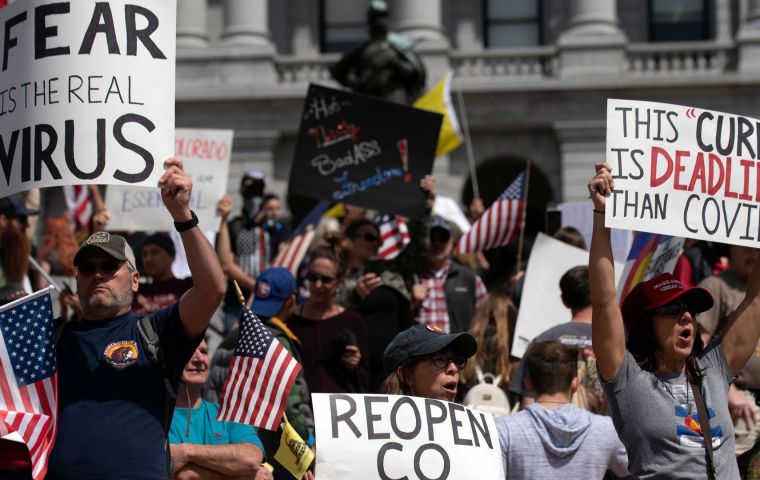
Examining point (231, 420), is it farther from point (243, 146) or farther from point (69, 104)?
point (243, 146)

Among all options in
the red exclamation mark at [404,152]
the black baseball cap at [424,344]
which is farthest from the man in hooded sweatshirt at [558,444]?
the red exclamation mark at [404,152]

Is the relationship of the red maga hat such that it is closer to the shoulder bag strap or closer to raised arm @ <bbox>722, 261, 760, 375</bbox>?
raised arm @ <bbox>722, 261, 760, 375</bbox>

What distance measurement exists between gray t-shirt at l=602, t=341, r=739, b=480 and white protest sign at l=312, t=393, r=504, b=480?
1.79 feet

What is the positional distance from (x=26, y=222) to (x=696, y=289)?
5.83 m

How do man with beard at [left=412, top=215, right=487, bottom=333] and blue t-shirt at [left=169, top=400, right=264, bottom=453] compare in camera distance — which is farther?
man with beard at [left=412, top=215, right=487, bottom=333]

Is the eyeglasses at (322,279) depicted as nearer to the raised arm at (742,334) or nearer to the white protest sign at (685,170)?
the white protest sign at (685,170)

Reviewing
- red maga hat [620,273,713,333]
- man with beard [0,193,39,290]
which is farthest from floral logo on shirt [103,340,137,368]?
man with beard [0,193,39,290]

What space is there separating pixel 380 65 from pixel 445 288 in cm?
880

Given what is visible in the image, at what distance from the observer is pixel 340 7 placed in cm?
3025

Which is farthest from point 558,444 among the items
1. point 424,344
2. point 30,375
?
point 30,375

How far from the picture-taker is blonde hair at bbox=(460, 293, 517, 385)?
867 cm

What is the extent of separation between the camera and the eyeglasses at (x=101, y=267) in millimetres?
5469

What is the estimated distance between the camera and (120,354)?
532 centimetres

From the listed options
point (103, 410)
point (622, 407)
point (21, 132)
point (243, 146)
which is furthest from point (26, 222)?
point (243, 146)
